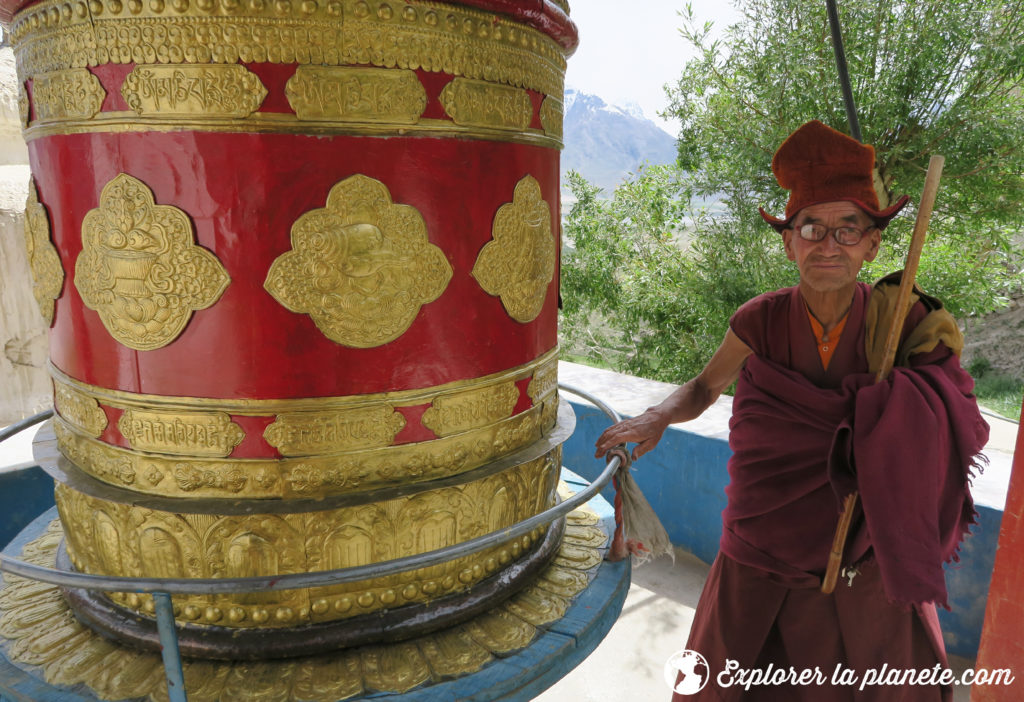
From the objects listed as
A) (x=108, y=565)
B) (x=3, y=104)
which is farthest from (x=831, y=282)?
(x=3, y=104)

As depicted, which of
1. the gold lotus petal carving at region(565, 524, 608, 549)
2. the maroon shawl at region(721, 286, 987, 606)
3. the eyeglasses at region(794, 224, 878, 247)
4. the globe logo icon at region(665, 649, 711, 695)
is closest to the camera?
the maroon shawl at region(721, 286, 987, 606)

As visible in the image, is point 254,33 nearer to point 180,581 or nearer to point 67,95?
point 67,95

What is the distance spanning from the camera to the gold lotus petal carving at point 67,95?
5.61 feet

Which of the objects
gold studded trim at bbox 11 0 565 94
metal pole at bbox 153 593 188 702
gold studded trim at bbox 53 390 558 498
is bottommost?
metal pole at bbox 153 593 188 702

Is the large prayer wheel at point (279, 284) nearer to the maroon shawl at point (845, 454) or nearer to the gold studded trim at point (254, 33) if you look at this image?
the gold studded trim at point (254, 33)

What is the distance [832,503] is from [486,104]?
1.67 m

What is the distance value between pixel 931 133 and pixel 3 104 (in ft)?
33.5

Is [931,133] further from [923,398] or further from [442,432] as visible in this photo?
[442,432]

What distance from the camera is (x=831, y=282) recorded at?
214 cm

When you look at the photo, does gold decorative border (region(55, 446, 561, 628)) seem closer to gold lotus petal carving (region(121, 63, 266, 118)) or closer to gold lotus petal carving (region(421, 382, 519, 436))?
gold lotus petal carving (region(421, 382, 519, 436))

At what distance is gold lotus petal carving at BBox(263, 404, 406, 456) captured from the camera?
70.4 inches

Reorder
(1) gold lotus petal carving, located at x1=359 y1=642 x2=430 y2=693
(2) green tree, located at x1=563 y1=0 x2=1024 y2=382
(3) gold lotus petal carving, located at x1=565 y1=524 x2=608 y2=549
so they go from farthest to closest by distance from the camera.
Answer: (2) green tree, located at x1=563 y1=0 x2=1024 y2=382 < (3) gold lotus petal carving, located at x1=565 y1=524 x2=608 y2=549 < (1) gold lotus petal carving, located at x1=359 y1=642 x2=430 y2=693

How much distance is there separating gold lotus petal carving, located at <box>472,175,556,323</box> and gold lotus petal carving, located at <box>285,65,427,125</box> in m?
0.41

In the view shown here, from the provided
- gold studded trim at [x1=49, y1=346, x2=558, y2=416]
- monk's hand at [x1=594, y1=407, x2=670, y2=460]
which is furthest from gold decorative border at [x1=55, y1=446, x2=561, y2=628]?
monk's hand at [x1=594, y1=407, x2=670, y2=460]
